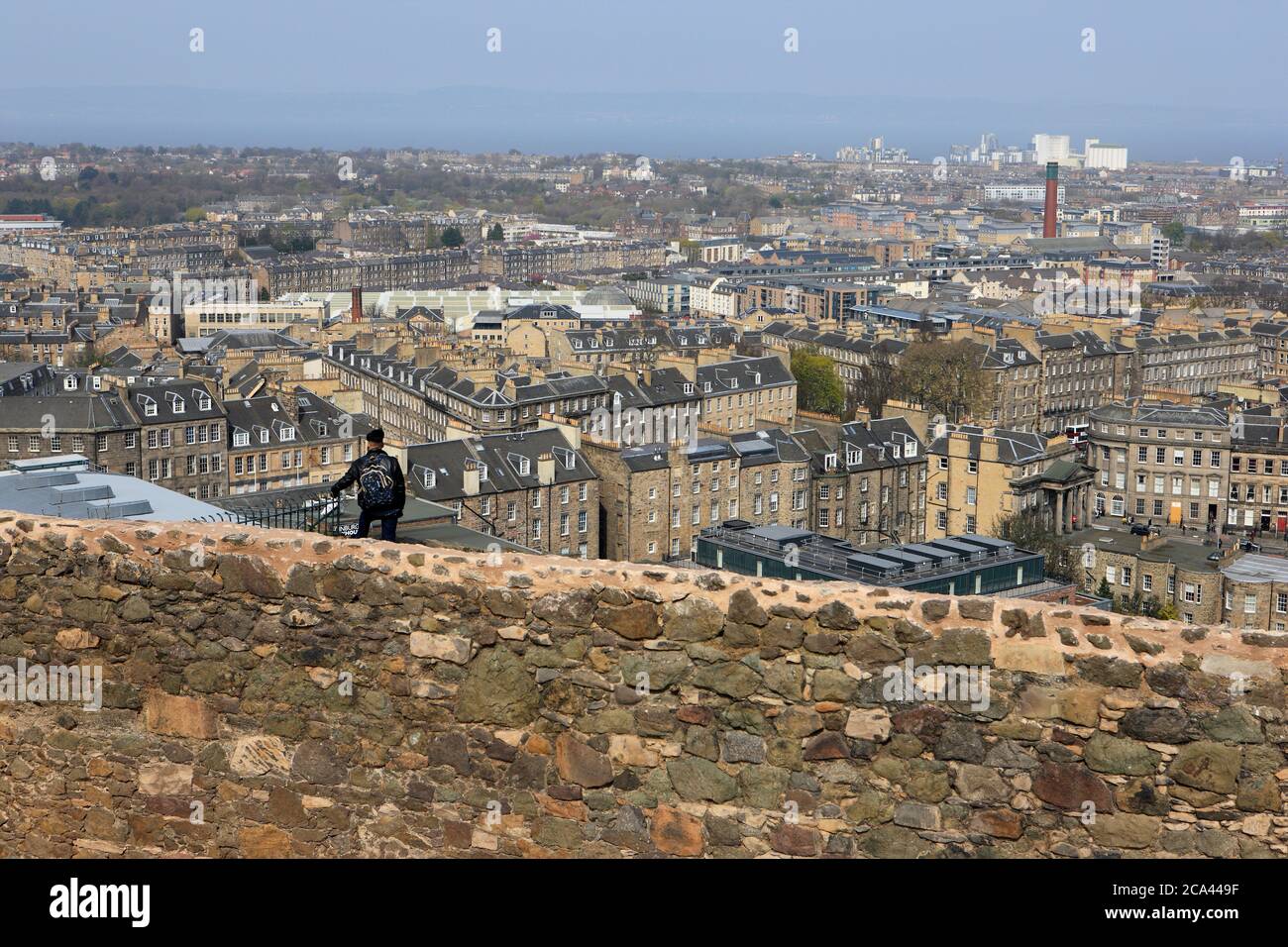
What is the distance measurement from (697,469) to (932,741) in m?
33.6

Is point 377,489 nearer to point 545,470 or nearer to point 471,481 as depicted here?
point 471,481

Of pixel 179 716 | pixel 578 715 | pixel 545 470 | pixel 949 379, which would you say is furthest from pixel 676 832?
pixel 949 379

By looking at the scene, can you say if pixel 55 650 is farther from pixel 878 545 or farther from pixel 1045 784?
pixel 878 545

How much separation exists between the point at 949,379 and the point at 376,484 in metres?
56.4

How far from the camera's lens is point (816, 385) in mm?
62562

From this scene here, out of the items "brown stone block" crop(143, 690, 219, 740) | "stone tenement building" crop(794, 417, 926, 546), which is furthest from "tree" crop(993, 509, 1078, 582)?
"brown stone block" crop(143, 690, 219, 740)

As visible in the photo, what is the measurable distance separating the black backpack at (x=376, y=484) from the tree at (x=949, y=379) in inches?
2114

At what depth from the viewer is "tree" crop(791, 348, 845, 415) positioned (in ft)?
199

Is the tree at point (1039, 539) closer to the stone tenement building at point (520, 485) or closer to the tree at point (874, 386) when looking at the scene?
the stone tenement building at point (520, 485)

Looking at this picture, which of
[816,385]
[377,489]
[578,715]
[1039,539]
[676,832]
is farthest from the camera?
[816,385]

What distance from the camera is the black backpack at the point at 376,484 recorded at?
8.67 metres

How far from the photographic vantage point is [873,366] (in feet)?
222

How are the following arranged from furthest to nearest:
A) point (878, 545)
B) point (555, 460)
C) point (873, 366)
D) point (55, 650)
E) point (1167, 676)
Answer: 1. point (873, 366)
2. point (878, 545)
3. point (555, 460)
4. point (55, 650)
5. point (1167, 676)
